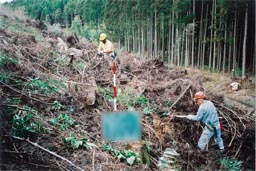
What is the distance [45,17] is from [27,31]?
175 mm

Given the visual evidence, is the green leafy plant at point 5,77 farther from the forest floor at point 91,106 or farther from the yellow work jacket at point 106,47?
the yellow work jacket at point 106,47

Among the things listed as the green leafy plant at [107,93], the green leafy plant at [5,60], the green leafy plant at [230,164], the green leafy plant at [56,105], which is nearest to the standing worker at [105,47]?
the green leafy plant at [107,93]

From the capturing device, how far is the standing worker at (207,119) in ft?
10.6

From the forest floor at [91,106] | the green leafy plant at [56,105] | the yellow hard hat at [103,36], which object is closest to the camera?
the forest floor at [91,106]

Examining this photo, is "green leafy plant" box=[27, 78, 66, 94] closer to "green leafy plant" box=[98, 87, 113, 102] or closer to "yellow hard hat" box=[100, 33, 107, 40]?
"green leafy plant" box=[98, 87, 113, 102]

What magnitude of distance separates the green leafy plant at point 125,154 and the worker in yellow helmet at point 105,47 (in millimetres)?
685

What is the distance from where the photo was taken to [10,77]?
3180 millimetres

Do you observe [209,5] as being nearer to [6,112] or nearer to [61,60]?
[61,60]

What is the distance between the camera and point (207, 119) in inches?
128

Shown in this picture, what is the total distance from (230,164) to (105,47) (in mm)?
1249

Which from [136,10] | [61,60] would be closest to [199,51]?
[136,10]

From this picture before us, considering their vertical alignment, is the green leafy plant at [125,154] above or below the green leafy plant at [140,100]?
below

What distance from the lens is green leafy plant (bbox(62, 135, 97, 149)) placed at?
3066 mm

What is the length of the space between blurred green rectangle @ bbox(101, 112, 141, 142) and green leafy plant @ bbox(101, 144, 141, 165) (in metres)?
0.06
